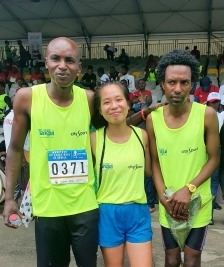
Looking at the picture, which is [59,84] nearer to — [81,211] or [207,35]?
[81,211]

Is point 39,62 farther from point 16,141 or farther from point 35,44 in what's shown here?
point 16,141

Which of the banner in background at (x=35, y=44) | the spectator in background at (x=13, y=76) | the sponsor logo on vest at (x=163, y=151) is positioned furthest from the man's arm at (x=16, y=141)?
the banner in background at (x=35, y=44)

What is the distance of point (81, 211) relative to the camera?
255cm

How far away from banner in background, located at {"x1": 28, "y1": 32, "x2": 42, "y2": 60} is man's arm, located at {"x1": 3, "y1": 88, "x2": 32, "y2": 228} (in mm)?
15842

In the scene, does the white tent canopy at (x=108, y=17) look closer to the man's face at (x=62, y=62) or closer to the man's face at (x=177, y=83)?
the man's face at (x=177, y=83)

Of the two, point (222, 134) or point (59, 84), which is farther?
point (222, 134)

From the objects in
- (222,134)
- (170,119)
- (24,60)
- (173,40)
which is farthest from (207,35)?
(170,119)

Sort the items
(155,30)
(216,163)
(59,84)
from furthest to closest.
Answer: (155,30)
(216,163)
(59,84)

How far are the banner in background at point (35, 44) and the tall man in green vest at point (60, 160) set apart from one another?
1589cm

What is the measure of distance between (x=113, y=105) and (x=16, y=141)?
0.66 m

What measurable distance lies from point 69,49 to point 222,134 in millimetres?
2986

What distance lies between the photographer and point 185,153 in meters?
2.68

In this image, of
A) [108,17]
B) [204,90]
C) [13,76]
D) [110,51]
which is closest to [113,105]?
[204,90]

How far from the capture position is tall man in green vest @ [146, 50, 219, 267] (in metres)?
2.66
